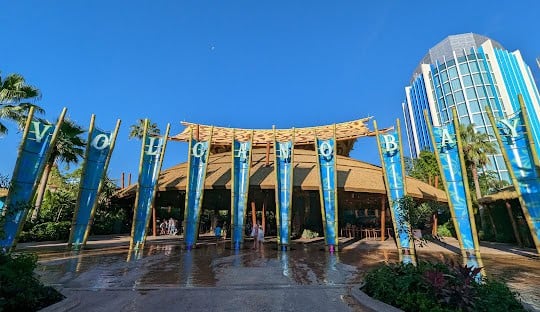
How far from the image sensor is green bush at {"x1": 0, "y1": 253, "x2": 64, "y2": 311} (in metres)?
6.43

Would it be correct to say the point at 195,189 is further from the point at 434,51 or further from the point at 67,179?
Answer: the point at 434,51

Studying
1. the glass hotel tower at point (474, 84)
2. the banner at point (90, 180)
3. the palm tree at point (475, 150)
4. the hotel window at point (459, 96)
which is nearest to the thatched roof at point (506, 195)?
the palm tree at point (475, 150)

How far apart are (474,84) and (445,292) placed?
103m

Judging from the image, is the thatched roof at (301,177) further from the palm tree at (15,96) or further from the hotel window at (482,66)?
the hotel window at (482,66)

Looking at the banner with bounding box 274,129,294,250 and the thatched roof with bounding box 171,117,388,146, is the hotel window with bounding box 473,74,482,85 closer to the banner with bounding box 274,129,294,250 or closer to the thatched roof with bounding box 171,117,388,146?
the thatched roof with bounding box 171,117,388,146

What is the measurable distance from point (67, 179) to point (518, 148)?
54.5 metres

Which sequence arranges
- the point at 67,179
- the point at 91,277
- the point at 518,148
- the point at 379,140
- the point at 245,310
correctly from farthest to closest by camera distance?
1. the point at 67,179
2. the point at 379,140
3. the point at 518,148
4. the point at 91,277
5. the point at 245,310

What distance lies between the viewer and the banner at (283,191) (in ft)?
66.7

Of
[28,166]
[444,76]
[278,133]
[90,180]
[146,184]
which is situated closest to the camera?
[28,166]

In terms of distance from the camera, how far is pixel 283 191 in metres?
20.9

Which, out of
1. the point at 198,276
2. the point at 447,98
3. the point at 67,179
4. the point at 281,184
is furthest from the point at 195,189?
the point at 447,98

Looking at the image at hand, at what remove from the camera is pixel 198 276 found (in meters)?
11.4

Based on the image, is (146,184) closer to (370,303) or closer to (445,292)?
(370,303)

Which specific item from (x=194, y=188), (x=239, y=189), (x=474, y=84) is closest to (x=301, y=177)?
(x=239, y=189)
